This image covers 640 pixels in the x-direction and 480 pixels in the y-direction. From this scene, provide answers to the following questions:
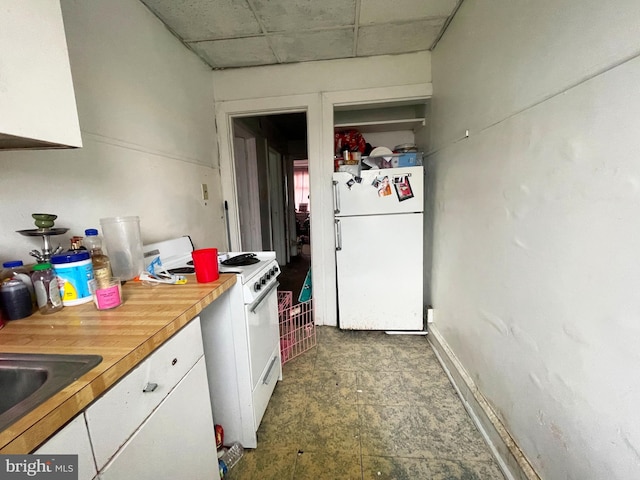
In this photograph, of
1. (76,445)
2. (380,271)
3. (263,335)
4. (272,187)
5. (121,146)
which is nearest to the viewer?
→ (76,445)

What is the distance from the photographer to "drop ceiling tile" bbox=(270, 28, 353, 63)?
76.0 inches

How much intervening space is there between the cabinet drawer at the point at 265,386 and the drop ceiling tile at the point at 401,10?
2229mm

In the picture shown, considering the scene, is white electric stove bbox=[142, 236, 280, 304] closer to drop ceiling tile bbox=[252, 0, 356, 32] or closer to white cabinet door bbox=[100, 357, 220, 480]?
white cabinet door bbox=[100, 357, 220, 480]

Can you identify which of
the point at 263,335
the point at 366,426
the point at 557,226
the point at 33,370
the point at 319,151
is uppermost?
the point at 319,151

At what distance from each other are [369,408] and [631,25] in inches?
72.9

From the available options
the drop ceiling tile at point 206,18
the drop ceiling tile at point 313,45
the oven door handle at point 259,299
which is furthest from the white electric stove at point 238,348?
the drop ceiling tile at point 313,45

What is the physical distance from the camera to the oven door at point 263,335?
4.32 ft

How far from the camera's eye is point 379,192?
2.24 m

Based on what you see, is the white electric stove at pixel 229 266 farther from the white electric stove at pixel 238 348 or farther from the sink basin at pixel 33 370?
the sink basin at pixel 33 370

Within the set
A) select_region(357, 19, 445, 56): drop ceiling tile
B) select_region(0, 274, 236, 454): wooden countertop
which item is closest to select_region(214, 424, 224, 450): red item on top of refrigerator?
select_region(0, 274, 236, 454): wooden countertop

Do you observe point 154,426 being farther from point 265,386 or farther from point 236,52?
point 236,52

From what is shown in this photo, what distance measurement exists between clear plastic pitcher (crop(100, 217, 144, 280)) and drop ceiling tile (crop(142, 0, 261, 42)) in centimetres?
134

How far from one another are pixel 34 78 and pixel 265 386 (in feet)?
5.07

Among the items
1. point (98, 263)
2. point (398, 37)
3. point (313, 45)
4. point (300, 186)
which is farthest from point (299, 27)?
point (300, 186)
